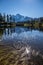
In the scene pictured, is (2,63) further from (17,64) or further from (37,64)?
(37,64)

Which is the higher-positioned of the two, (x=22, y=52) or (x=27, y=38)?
(x=22, y=52)

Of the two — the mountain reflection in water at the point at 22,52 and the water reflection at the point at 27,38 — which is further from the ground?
the mountain reflection in water at the point at 22,52

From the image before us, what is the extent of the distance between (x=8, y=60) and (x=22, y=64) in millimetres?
1284

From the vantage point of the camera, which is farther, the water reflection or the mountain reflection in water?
the water reflection

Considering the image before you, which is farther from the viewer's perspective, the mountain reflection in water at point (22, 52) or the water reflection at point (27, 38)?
the water reflection at point (27, 38)

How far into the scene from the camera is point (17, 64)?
28.3 ft

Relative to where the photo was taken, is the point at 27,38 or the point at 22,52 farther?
the point at 27,38

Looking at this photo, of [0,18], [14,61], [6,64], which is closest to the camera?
[6,64]

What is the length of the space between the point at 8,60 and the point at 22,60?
103 cm

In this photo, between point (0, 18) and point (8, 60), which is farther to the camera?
point (0, 18)

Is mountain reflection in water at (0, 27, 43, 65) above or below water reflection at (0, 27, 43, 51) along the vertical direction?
above

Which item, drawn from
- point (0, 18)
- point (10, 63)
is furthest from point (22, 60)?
point (0, 18)

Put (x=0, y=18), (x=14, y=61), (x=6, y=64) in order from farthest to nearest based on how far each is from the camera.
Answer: (x=0, y=18), (x=14, y=61), (x=6, y=64)

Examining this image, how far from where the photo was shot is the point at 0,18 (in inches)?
5182
